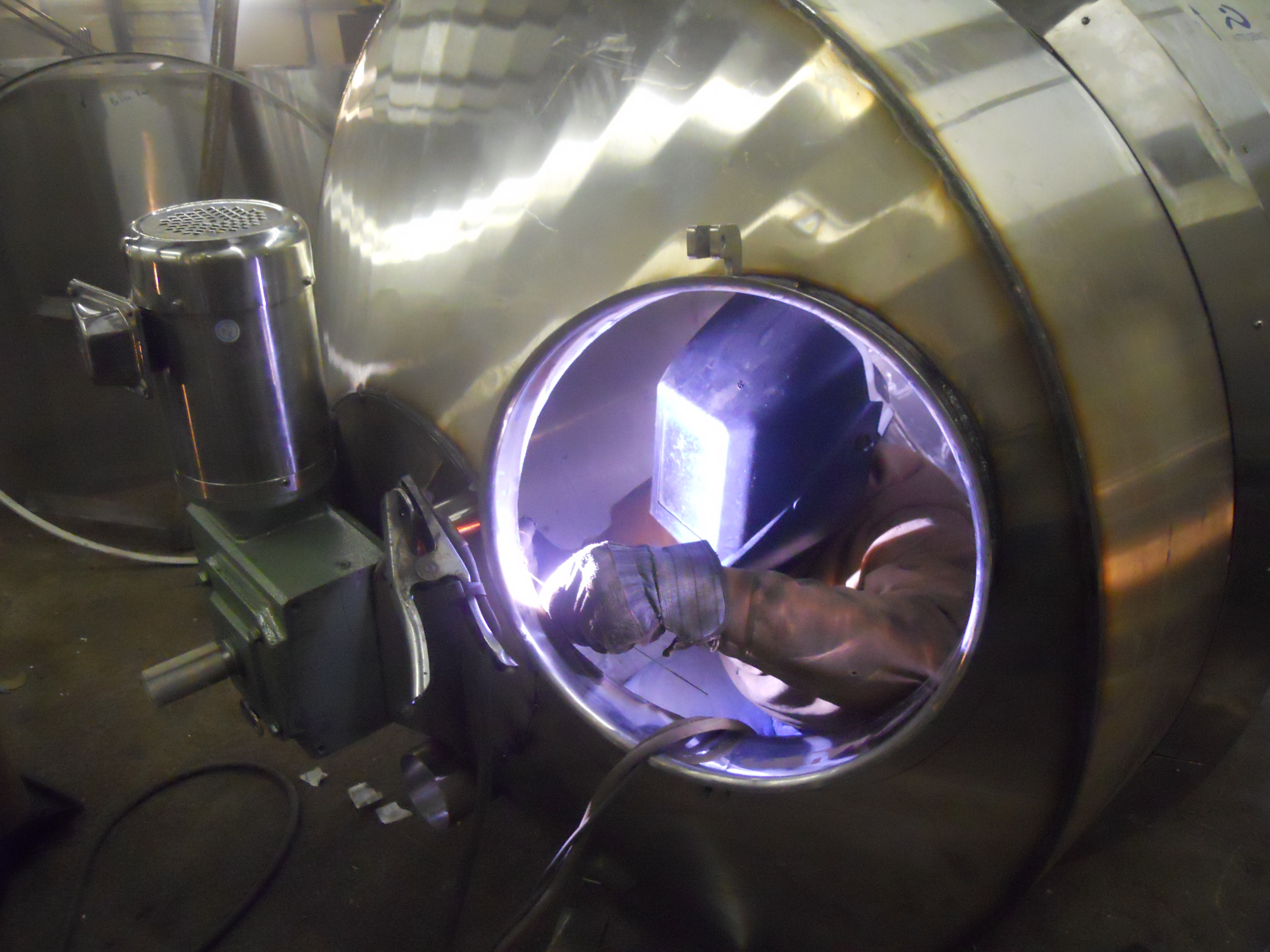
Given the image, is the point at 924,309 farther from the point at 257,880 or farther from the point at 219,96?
the point at 219,96

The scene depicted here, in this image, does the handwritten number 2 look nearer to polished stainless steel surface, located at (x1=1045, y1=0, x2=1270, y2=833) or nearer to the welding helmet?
polished stainless steel surface, located at (x1=1045, y1=0, x2=1270, y2=833)

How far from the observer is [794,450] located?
117 centimetres

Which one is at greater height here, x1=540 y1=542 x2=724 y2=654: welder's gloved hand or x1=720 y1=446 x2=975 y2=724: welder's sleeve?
x1=540 y1=542 x2=724 y2=654: welder's gloved hand

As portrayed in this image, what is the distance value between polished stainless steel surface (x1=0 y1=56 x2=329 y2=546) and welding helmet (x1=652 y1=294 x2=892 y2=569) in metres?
1.61

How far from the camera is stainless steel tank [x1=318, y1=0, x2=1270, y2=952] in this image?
708 mm

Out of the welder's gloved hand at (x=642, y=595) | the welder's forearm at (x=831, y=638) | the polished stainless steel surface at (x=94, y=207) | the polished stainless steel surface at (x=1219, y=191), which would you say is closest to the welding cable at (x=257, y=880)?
the welder's gloved hand at (x=642, y=595)

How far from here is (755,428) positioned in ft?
3.66

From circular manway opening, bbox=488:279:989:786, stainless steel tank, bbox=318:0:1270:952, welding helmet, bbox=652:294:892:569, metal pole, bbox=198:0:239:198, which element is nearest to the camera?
stainless steel tank, bbox=318:0:1270:952

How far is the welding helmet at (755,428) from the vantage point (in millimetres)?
1126

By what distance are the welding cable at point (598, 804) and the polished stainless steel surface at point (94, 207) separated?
173 centimetres

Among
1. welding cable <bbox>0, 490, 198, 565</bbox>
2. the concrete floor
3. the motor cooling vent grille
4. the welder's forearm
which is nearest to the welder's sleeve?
the welder's forearm

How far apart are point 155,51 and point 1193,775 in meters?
3.00

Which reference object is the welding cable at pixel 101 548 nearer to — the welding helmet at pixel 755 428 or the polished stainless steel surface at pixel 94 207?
the polished stainless steel surface at pixel 94 207

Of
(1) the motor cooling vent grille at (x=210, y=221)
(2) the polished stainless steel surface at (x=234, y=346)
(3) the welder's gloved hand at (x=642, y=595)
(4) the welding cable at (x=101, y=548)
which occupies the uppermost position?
(1) the motor cooling vent grille at (x=210, y=221)
